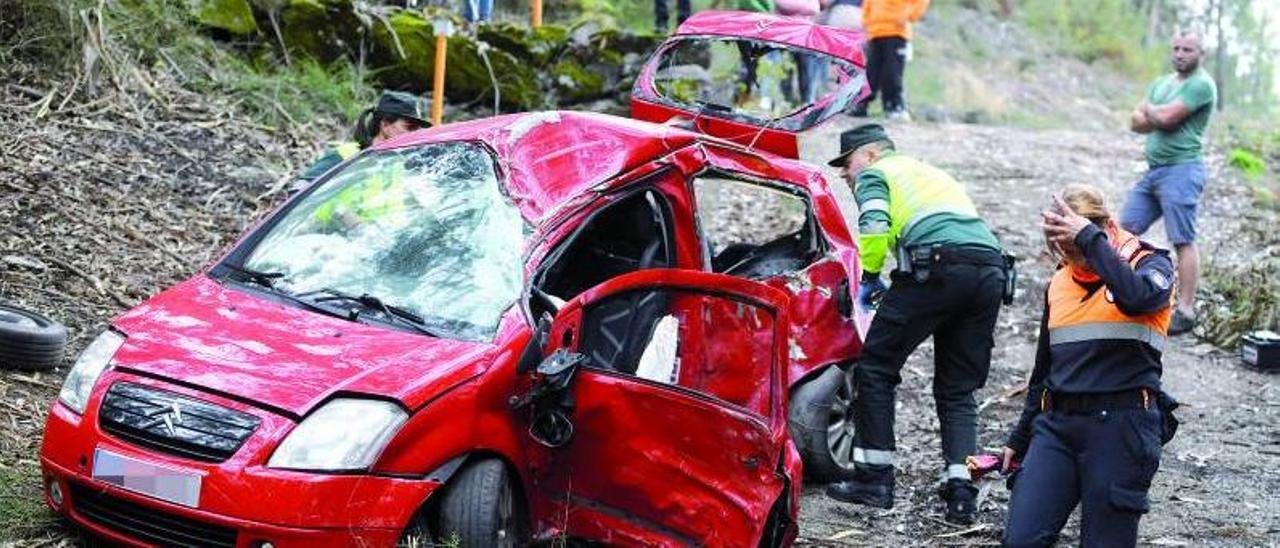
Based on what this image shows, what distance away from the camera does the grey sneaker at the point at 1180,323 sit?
397 inches

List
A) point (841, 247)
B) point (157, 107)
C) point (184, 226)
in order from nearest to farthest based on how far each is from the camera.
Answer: point (841, 247) < point (184, 226) < point (157, 107)

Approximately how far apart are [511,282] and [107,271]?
3378 mm

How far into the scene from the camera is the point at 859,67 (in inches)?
310

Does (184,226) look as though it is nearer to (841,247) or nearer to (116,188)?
(116,188)

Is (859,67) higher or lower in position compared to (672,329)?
higher

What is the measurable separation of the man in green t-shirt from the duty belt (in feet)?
15.5

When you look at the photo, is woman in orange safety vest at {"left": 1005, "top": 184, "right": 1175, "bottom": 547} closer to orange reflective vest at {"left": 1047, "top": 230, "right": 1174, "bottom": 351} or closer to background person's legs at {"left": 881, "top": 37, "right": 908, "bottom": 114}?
orange reflective vest at {"left": 1047, "top": 230, "right": 1174, "bottom": 351}

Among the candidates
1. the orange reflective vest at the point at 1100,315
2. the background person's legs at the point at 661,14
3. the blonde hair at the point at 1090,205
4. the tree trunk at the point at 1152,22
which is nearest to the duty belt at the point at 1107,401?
the orange reflective vest at the point at 1100,315

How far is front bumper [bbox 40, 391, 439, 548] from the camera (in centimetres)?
421

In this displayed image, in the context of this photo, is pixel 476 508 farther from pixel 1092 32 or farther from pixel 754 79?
pixel 1092 32

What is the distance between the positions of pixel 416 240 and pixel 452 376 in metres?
1.00

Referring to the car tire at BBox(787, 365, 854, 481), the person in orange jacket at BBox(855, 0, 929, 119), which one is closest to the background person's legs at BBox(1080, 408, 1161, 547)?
the car tire at BBox(787, 365, 854, 481)

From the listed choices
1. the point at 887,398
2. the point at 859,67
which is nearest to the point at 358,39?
the point at 859,67

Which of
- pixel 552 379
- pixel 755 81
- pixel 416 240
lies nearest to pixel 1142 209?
pixel 755 81
